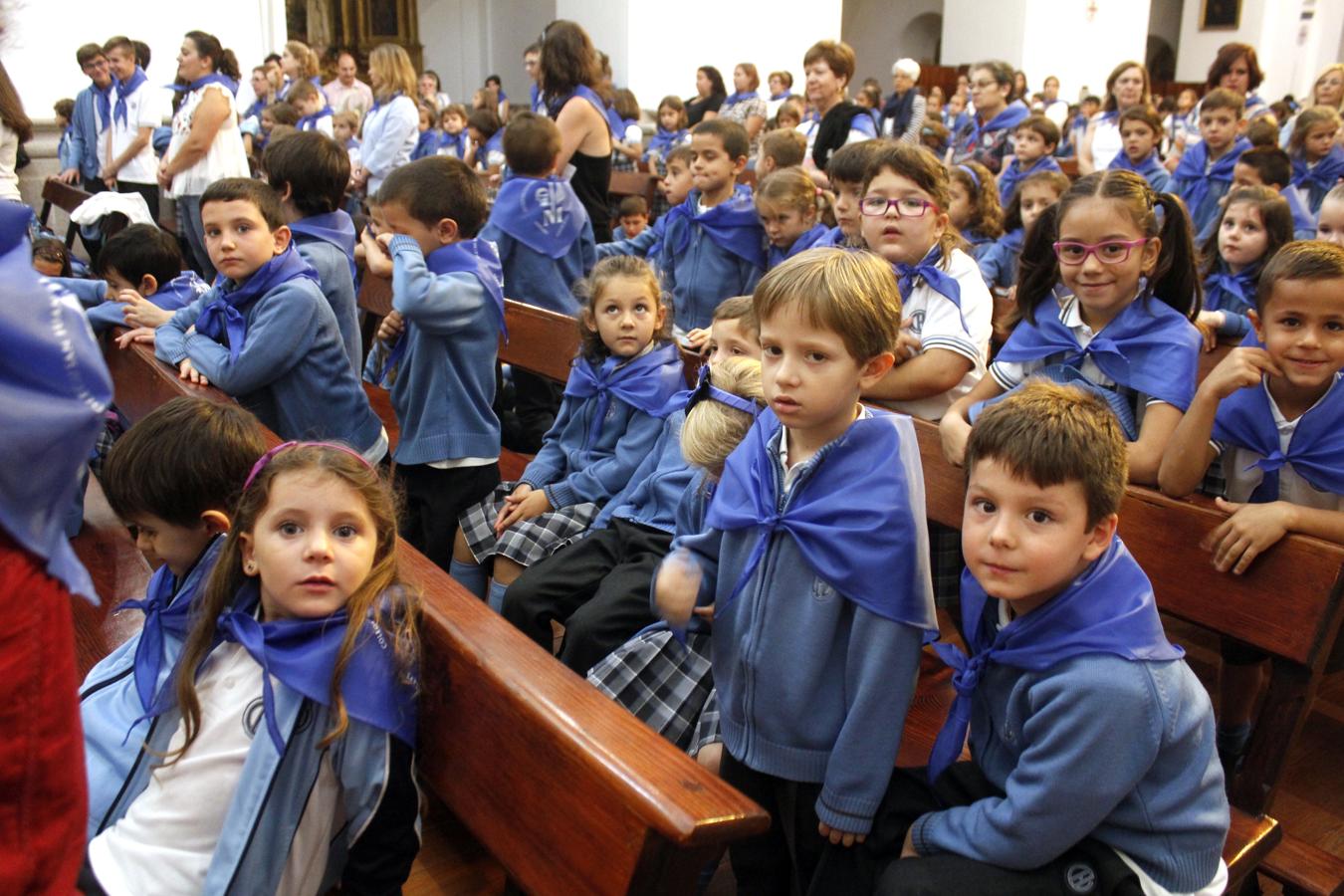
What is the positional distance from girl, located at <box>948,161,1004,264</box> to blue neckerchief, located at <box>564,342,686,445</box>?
7.05 feet

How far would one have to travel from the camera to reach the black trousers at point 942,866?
1526 millimetres

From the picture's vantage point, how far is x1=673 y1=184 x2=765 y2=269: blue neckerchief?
4324 millimetres

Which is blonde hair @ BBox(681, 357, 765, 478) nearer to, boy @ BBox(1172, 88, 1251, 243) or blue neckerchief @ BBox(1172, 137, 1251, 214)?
boy @ BBox(1172, 88, 1251, 243)

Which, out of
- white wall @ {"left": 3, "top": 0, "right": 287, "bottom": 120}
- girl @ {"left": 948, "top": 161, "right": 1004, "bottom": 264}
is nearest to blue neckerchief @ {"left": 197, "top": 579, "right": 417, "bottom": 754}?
girl @ {"left": 948, "top": 161, "right": 1004, "bottom": 264}

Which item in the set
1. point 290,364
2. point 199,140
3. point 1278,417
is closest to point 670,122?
point 199,140

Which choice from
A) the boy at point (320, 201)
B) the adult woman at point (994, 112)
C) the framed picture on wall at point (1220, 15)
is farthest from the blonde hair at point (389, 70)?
the framed picture on wall at point (1220, 15)

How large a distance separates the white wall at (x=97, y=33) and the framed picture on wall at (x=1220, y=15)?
17.9m

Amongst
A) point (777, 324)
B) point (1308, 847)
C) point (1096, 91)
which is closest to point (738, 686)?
point (777, 324)

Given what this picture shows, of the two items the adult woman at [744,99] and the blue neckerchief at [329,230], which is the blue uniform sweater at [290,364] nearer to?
the blue neckerchief at [329,230]

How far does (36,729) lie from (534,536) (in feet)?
6.47

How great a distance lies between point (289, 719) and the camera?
63.5 inches

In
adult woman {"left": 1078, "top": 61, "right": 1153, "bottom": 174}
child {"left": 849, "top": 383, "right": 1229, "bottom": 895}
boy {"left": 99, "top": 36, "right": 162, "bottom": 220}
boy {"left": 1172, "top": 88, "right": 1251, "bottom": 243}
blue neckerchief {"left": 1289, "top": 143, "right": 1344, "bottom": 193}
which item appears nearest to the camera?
child {"left": 849, "top": 383, "right": 1229, "bottom": 895}

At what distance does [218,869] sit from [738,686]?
793 mm

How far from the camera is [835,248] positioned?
1.74 m
